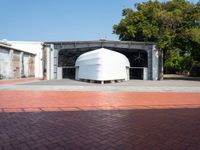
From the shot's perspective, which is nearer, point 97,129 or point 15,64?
point 97,129

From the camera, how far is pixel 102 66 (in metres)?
22.9

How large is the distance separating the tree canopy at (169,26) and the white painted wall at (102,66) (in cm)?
672

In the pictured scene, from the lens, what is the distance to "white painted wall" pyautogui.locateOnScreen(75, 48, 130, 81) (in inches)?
902

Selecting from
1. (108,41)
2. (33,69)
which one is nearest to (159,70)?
(108,41)

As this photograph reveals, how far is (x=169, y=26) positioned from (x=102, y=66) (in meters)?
13.2

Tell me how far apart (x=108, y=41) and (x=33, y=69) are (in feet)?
55.4

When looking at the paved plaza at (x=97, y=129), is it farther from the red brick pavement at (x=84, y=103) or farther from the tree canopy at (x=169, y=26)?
the tree canopy at (x=169, y=26)

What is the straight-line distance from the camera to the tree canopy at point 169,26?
29.1 metres

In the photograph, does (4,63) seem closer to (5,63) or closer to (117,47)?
(5,63)

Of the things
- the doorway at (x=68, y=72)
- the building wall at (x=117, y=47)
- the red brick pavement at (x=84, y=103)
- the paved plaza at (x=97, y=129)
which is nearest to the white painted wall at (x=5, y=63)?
the building wall at (x=117, y=47)

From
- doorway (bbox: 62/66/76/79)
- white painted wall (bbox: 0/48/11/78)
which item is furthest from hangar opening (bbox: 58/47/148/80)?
white painted wall (bbox: 0/48/11/78)

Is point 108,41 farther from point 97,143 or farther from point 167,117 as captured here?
point 97,143

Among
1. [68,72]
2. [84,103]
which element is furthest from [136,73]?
[84,103]

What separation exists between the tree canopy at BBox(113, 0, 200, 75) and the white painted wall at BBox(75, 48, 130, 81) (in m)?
6.72
